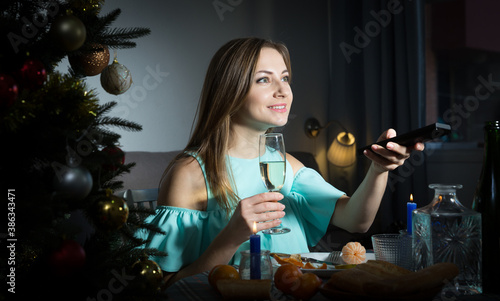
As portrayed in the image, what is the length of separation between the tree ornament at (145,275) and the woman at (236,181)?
455 mm

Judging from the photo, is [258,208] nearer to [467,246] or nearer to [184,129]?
[467,246]

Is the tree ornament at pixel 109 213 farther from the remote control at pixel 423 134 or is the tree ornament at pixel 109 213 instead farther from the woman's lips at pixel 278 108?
the woman's lips at pixel 278 108

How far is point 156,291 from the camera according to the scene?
913mm

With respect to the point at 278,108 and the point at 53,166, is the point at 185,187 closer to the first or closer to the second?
the point at 278,108

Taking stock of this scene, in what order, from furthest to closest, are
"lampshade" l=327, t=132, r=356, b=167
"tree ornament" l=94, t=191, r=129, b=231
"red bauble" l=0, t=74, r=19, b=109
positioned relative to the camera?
"lampshade" l=327, t=132, r=356, b=167
"tree ornament" l=94, t=191, r=129, b=231
"red bauble" l=0, t=74, r=19, b=109

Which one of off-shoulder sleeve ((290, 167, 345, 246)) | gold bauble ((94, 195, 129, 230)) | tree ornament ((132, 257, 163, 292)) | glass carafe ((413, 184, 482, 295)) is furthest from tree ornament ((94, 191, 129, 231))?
off-shoulder sleeve ((290, 167, 345, 246))

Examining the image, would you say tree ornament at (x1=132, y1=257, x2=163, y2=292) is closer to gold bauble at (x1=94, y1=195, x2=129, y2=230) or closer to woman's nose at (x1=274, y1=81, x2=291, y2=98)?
gold bauble at (x1=94, y1=195, x2=129, y2=230)

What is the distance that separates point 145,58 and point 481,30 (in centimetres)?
227

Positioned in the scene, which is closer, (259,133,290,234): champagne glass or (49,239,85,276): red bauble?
(49,239,85,276): red bauble

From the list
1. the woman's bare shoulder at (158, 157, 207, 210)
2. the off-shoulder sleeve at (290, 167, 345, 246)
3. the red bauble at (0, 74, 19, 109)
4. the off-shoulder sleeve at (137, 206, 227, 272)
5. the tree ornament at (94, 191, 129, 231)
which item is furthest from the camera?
the off-shoulder sleeve at (290, 167, 345, 246)

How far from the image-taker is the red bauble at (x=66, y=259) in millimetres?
761

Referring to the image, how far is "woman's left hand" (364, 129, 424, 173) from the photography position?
124 centimetres

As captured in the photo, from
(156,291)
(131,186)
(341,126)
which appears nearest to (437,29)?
(341,126)

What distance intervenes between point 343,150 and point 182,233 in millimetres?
2331
